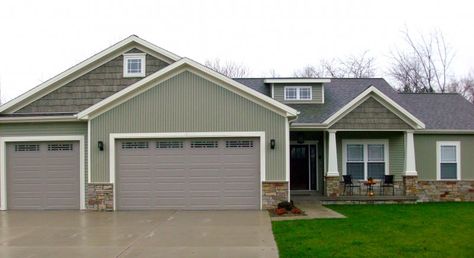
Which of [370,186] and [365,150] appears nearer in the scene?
[370,186]

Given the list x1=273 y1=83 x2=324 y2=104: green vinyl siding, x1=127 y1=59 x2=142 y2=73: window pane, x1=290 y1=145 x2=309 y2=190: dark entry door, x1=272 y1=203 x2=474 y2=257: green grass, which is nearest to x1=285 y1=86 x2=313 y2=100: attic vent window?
x1=273 y1=83 x2=324 y2=104: green vinyl siding

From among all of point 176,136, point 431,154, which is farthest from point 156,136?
point 431,154

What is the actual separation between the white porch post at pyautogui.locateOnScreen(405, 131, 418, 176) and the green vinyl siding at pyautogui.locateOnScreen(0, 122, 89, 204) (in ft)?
37.5

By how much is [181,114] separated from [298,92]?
7.03 meters

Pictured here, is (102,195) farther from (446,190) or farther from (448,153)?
(448,153)

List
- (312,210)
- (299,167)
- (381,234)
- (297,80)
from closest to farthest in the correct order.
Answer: (381,234) < (312,210) < (299,167) < (297,80)

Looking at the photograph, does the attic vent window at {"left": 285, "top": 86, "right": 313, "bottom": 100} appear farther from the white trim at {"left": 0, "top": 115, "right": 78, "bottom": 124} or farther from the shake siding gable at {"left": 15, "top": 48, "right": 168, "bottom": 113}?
the white trim at {"left": 0, "top": 115, "right": 78, "bottom": 124}

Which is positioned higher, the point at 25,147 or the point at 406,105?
the point at 406,105

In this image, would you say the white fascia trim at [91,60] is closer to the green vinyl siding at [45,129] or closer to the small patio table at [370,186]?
the green vinyl siding at [45,129]

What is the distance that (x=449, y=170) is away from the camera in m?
19.0

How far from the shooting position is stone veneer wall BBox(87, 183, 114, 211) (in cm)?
1516

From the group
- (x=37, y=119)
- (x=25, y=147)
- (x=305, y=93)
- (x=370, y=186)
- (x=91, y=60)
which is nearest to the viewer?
(x=37, y=119)

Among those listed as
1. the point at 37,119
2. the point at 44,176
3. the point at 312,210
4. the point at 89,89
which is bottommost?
the point at 312,210

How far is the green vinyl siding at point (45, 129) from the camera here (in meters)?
15.9
